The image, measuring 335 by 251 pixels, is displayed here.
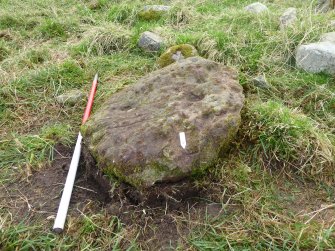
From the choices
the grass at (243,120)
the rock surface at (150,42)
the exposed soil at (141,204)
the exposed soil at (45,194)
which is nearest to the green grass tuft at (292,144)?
the grass at (243,120)

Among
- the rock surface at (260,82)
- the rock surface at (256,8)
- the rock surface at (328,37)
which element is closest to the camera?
the rock surface at (260,82)

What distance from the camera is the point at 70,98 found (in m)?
3.45

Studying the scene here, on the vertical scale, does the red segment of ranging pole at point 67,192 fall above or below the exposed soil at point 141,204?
above

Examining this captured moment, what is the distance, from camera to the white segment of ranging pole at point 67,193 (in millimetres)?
→ 2236

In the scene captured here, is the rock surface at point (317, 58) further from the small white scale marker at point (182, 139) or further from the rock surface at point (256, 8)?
the small white scale marker at point (182, 139)

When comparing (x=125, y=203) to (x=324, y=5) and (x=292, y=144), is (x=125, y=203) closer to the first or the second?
(x=292, y=144)

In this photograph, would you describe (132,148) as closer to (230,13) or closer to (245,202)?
(245,202)

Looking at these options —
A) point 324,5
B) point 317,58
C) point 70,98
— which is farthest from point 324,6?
point 70,98

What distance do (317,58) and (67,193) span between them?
2.38 metres

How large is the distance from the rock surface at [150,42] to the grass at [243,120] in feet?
Result: 0.29

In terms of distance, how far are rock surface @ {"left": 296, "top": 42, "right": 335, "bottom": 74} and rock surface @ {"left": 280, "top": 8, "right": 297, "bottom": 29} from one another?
66 centimetres

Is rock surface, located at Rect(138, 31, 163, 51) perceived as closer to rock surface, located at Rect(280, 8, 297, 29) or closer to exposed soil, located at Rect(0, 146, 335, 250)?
rock surface, located at Rect(280, 8, 297, 29)

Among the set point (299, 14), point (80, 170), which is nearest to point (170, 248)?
point (80, 170)

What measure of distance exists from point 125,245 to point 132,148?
0.57 meters
